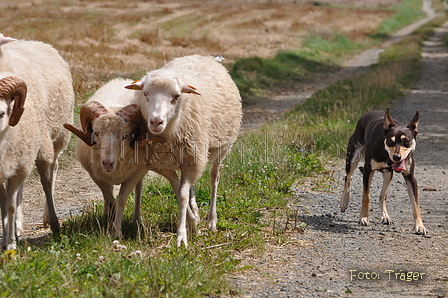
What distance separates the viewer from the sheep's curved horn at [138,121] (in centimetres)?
594

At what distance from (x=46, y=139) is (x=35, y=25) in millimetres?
24258

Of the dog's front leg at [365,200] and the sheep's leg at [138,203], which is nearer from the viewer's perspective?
the sheep's leg at [138,203]

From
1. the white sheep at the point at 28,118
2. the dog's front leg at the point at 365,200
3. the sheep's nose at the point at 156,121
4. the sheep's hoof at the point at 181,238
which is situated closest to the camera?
the white sheep at the point at 28,118

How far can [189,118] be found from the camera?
6191 millimetres

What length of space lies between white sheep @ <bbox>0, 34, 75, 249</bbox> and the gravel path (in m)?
2.30

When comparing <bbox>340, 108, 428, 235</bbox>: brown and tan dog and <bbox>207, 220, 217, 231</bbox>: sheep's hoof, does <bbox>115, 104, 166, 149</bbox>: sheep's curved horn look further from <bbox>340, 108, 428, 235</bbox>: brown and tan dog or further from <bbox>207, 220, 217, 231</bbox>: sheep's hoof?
<bbox>340, 108, 428, 235</bbox>: brown and tan dog

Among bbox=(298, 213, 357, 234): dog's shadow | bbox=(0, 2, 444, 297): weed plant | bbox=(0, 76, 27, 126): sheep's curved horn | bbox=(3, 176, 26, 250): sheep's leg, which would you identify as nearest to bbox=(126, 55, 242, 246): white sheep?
bbox=(0, 2, 444, 297): weed plant

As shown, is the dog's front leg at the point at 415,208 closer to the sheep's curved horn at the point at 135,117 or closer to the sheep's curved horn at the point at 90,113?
the sheep's curved horn at the point at 135,117

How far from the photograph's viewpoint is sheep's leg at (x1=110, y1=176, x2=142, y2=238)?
6004 millimetres

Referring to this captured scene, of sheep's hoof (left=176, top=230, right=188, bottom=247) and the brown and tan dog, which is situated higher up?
the brown and tan dog

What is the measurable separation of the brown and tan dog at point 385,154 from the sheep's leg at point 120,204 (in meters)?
2.67

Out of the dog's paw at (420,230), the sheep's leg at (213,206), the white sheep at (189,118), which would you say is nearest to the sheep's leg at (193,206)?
the white sheep at (189,118)

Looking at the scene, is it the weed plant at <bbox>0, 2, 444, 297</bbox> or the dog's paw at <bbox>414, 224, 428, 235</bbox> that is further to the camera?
the dog's paw at <bbox>414, 224, 428, 235</bbox>

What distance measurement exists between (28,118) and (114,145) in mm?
858
